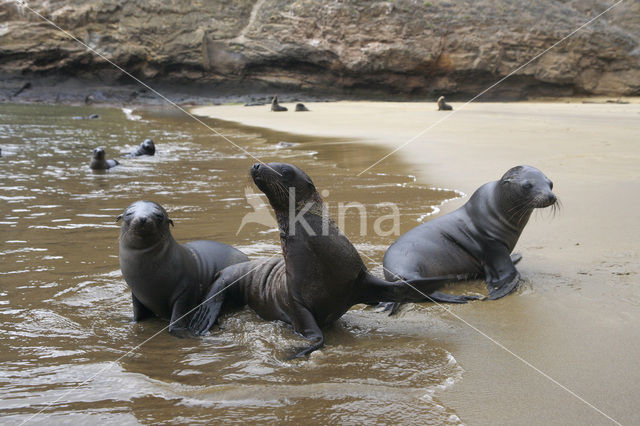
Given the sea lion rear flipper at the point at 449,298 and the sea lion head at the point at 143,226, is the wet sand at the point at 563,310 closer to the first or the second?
the sea lion rear flipper at the point at 449,298

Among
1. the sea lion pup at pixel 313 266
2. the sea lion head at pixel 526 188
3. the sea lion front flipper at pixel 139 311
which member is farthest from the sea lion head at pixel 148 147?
the sea lion pup at pixel 313 266

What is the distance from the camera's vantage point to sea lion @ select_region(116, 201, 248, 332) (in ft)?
12.0

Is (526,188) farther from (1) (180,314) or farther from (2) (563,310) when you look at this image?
(1) (180,314)

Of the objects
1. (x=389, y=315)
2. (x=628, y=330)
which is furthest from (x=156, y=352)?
(x=628, y=330)

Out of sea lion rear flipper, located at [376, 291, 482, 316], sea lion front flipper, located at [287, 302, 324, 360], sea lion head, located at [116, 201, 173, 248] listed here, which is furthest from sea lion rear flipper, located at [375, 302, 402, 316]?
sea lion head, located at [116, 201, 173, 248]

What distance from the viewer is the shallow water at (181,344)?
96.6 inches

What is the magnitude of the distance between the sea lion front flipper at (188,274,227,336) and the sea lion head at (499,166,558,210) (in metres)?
2.21

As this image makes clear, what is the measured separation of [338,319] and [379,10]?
28.7 meters

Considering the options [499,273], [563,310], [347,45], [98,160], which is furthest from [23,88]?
[563,310]

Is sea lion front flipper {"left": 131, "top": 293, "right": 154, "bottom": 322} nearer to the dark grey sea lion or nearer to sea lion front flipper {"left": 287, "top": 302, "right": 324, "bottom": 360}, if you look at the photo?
sea lion front flipper {"left": 287, "top": 302, "right": 324, "bottom": 360}

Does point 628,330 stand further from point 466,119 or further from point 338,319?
point 466,119

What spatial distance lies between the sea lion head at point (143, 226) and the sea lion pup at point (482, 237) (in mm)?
1580

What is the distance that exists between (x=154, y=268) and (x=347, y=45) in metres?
27.5

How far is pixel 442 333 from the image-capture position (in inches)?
128
